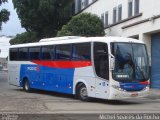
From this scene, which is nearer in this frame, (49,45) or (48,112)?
(48,112)

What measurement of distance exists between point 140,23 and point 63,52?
36.8ft

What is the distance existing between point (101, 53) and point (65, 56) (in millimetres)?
3413

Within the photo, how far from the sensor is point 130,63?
2147cm

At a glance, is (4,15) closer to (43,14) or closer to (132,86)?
(43,14)

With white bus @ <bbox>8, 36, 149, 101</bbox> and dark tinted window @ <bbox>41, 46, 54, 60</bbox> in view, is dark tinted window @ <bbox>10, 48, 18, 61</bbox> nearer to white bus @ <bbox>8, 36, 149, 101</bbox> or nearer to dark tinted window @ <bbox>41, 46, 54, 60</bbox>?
white bus @ <bbox>8, 36, 149, 101</bbox>

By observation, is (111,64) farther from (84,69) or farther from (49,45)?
(49,45)

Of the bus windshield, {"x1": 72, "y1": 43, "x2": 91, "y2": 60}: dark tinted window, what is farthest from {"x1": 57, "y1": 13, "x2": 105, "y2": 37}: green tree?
the bus windshield

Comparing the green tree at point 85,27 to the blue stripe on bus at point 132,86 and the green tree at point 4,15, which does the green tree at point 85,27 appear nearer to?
the green tree at point 4,15

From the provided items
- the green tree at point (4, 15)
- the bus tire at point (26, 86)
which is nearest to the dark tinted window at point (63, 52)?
the bus tire at point (26, 86)

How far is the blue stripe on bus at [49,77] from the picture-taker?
2442 centimetres

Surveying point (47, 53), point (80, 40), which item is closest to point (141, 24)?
point (47, 53)

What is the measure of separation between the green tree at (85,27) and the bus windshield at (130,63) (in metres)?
A: 17.6

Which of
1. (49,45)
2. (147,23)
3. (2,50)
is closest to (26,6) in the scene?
(147,23)

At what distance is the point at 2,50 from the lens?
114438 millimetres
